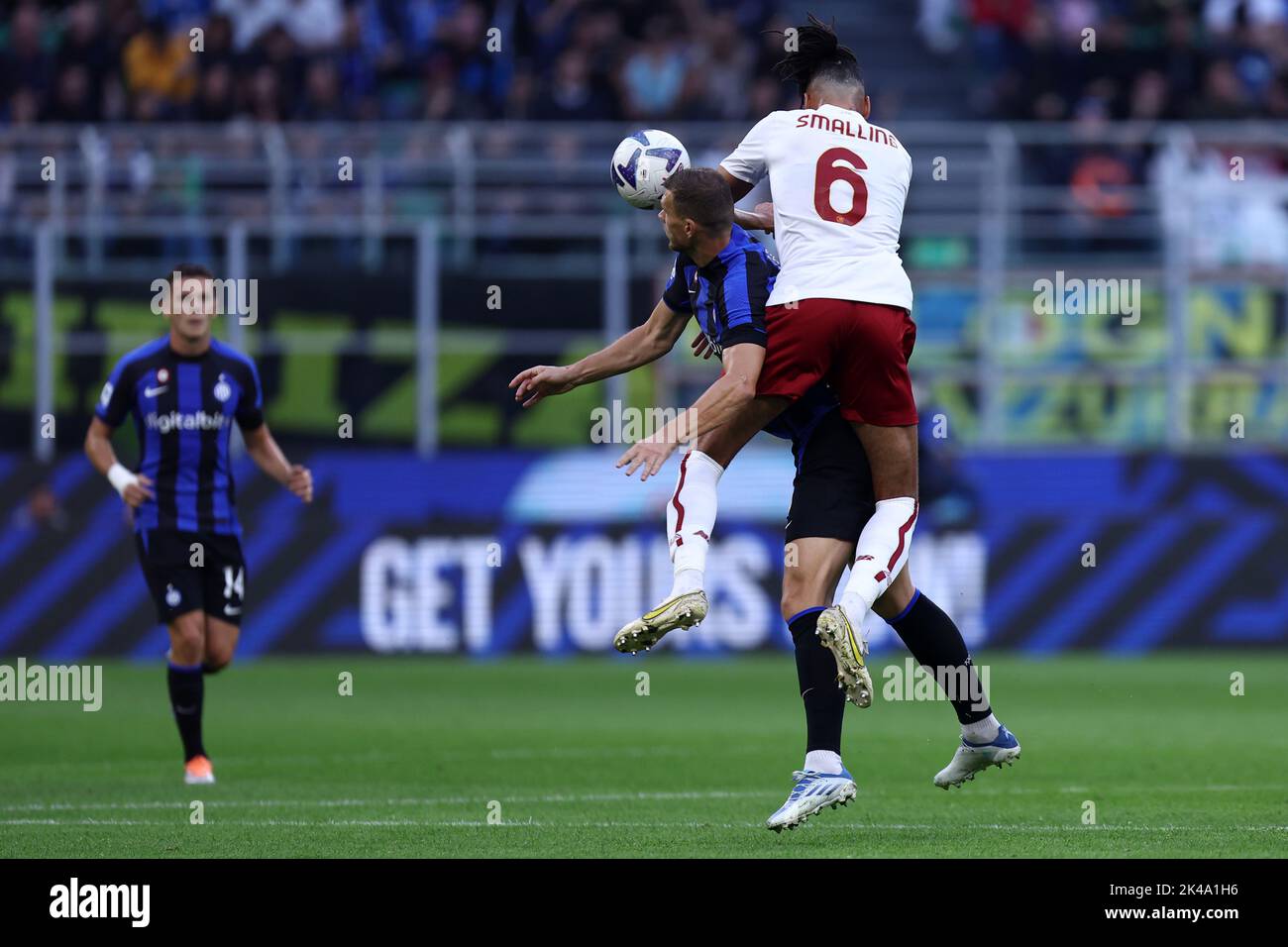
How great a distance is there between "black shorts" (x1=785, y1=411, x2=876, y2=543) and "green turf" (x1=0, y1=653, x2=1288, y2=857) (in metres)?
1.14

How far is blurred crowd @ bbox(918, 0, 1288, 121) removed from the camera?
74.0 feet

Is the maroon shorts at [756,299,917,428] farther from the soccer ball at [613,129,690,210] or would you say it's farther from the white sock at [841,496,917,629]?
the soccer ball at [613,129,690,210]

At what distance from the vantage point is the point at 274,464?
11555 mm

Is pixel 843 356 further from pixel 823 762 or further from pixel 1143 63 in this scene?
pixel 1143 63

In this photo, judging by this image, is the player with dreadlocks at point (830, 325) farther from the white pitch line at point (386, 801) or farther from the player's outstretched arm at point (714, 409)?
the white pitch line at point (386, 801)

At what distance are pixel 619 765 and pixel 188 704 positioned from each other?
7.17ft

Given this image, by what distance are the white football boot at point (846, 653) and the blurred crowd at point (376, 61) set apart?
1443cm

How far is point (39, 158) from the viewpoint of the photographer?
Result: 65.7 ft

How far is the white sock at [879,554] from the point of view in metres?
8.08

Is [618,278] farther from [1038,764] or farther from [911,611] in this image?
[911,611]

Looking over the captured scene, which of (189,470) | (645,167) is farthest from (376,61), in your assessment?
(645,167)

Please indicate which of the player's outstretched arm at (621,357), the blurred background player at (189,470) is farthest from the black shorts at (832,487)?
the blurred background player at (189,470)

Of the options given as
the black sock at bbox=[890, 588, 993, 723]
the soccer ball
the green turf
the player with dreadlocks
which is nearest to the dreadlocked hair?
the player with dreadlocks
